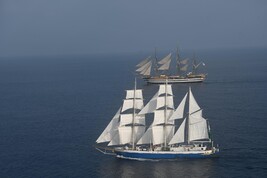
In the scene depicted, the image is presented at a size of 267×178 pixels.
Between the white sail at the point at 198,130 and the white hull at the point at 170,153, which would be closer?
the white hull at the point at 170,153

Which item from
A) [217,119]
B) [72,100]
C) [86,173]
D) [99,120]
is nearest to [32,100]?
[72,100]

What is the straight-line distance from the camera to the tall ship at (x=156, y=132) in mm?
85125

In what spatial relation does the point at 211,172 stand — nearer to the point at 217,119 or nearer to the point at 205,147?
the point at 205,147

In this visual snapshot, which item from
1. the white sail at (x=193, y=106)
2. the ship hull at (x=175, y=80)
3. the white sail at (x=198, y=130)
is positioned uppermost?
the ship hull at (x=175, y=80)

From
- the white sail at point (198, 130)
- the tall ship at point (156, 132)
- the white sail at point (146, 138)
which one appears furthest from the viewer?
the white sail at point (146, 138)

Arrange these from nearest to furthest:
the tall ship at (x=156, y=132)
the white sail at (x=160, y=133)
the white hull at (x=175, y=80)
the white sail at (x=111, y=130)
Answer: the tall ship at (x=156, y=132), the white sail at (x=111, y=130), the white sail at (x=160, y=133), the white hull at (x=175, y=80)

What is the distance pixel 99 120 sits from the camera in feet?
383

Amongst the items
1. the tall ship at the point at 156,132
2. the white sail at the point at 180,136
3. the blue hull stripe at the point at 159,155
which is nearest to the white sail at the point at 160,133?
the tall ship at the point at 156,132

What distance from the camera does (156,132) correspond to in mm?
89000

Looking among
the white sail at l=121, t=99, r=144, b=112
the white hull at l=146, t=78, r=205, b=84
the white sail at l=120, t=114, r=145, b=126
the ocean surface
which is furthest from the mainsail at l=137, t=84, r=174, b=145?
the white hull at l=146, t=78, r=205, b=84

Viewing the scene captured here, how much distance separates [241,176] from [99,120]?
171 feet

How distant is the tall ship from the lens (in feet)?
279

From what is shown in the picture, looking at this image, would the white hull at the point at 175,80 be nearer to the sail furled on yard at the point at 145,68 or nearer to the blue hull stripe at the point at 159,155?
the sail furled on yard at the point at 145,68

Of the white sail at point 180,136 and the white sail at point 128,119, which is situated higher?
the white sail at point 128,119
